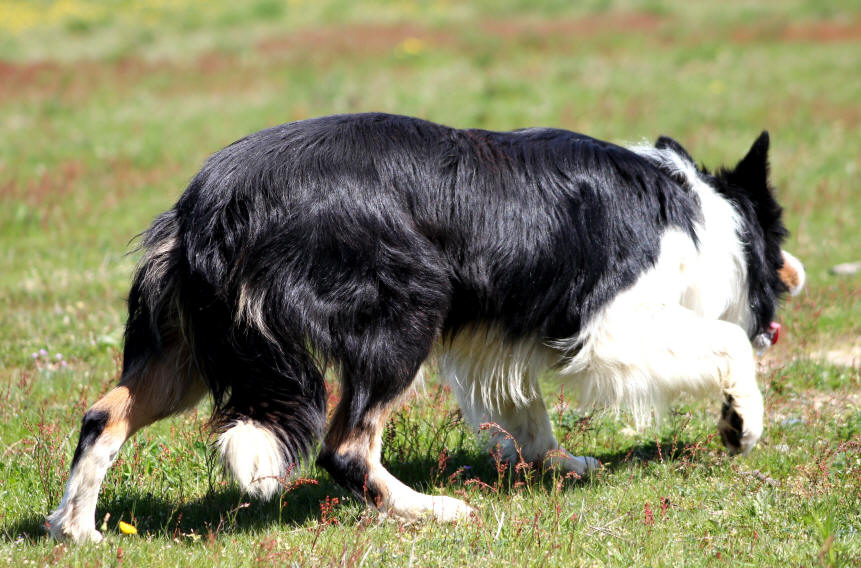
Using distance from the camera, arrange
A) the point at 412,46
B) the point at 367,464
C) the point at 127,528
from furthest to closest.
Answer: the point at 412,46 → the point at 367,464 → the point at 127,528

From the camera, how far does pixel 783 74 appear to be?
16047mm

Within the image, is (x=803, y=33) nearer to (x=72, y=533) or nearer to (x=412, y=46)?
(x=412, y=46)

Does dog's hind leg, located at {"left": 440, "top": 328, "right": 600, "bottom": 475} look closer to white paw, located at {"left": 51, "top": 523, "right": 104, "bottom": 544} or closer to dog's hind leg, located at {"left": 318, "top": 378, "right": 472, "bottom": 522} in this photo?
dog's hind leg, located at {"left": 318, "top": 378, "right": 472, "bottom": 522}

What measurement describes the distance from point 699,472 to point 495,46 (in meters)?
15.2

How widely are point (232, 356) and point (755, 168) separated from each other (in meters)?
2.98

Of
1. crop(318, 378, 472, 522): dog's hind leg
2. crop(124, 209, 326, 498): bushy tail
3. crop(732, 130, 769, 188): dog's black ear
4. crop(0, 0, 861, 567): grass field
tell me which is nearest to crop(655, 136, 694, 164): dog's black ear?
crop(732, 130, 769, 188): dog's black ear

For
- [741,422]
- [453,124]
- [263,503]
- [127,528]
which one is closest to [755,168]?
[741,422]

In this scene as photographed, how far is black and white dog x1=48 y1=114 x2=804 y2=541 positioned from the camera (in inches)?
142

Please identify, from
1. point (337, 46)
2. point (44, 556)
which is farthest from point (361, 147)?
point (337, 46)

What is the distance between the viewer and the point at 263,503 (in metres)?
4.20

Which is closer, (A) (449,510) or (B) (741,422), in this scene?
(A) (449,510)

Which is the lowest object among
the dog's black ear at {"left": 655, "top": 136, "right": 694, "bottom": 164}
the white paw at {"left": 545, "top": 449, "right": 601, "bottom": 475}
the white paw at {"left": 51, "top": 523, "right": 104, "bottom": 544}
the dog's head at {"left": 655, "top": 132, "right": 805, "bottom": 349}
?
the white paw at {"left": 545, "top": 449, "right": 601, "bottom": 475}

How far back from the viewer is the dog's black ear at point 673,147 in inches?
191

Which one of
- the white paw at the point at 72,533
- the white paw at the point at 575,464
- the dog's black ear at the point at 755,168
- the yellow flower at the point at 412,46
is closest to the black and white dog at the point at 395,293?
the white paw at the point at 72,533
